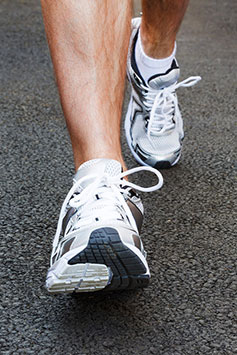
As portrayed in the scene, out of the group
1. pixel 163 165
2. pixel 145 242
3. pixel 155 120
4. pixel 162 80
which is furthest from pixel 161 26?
pixel 145 242

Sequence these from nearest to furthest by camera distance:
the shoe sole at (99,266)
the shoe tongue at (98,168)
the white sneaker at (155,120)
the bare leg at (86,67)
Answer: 1. the shoe sole at (99,266)
2. the shoe tongue at (98,168)
3. the bare leg at (86,67)
4. the white sneaker at (155,120)

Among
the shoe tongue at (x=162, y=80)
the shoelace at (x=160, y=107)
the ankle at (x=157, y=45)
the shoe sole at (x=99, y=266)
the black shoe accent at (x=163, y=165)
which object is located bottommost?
the black shoe accent at (x=163, y=165)

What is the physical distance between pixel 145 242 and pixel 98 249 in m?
0.42

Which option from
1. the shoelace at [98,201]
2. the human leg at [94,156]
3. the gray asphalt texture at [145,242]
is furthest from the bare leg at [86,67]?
the gray asphalt texture at [145,242]

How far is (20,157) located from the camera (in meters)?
1.98

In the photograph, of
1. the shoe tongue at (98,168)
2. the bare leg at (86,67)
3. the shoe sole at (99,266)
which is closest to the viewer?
the shoe sole at (99,266)

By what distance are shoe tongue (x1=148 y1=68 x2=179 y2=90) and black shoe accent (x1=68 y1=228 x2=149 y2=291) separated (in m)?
0.91

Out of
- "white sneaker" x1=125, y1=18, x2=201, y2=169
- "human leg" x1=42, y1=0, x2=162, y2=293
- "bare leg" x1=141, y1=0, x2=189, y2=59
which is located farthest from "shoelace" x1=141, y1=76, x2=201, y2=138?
"human leg" x1=42, y1=0, x2=162, y2=293

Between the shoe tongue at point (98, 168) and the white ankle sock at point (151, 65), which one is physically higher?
the shoe tongue at point (98, 168)

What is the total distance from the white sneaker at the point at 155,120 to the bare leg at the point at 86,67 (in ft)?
1.72

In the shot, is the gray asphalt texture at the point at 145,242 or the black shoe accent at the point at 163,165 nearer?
the gray asphalt texture at the point at 145,242

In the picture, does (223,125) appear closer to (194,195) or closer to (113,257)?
(194,195)

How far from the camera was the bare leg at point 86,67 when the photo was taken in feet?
4.31

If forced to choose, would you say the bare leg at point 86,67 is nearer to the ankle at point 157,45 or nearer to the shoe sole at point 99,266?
the shoe sole at point 99,266
